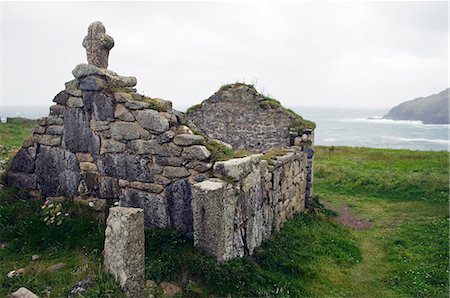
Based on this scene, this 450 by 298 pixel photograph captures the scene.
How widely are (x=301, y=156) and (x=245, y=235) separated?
5976 millimetres

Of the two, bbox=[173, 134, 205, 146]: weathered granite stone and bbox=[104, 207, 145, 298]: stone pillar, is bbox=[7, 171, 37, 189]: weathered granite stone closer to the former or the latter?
bbox=[173, 134, 205, 146]: weathered granite stone

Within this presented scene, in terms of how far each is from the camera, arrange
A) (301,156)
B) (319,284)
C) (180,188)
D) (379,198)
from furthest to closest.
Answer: (379,198) → (301,156) → (319,284) → (180,188)

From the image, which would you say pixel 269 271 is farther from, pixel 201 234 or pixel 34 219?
pixel 34 219

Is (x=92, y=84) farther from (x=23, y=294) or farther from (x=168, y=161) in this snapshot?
(x=23, y=294)

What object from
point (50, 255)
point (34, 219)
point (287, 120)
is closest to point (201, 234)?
point (50, 255)

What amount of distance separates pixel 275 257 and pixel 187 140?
10.4ft

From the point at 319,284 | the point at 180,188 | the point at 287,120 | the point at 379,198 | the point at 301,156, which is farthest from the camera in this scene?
the point at 379,198

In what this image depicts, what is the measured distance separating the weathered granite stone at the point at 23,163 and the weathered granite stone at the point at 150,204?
2.71 meters

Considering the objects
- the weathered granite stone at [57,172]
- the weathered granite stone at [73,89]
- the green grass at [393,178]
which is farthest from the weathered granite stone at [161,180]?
the green grass at [393,178]

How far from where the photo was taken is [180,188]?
7.57 meters

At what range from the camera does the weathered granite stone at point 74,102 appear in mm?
8406

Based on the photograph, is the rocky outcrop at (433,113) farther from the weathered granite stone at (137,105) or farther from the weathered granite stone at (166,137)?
the weathered granite stone at (137,105)

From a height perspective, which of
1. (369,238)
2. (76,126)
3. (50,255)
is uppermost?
(76,126)

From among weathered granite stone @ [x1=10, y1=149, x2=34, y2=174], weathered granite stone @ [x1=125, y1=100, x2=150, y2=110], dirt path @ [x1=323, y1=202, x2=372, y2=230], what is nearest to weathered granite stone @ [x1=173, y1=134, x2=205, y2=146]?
weathered granite stone @ [x1=125, y1=100, x2=150, y2=110]
